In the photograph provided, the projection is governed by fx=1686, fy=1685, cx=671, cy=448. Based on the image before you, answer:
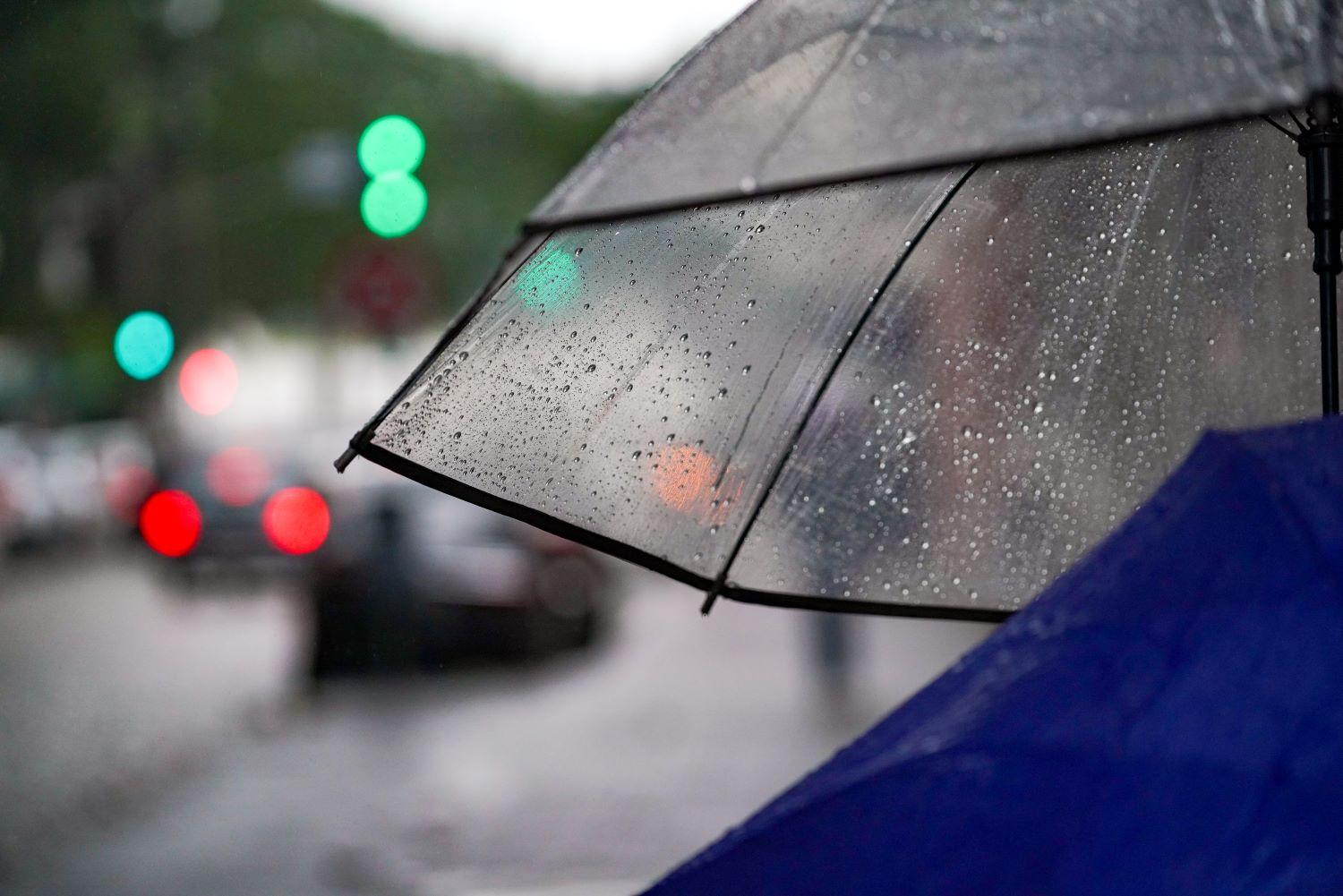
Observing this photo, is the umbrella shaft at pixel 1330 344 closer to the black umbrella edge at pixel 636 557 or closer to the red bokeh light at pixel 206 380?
the black umbrella edge at pixel 636 557

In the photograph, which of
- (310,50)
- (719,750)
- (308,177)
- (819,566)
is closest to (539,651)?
(719,750)

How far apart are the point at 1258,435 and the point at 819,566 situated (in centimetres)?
123

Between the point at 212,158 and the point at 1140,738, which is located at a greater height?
the point at 1140,738

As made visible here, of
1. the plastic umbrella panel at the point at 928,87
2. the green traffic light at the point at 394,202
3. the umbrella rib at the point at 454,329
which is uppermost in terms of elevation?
the plastic umbrella panel at the point at 928,87

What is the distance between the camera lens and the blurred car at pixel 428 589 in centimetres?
1137

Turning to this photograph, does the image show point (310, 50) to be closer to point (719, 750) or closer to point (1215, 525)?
point (719, 750)

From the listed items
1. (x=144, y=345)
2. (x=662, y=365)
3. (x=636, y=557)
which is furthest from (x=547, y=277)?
(x=144, y=345)

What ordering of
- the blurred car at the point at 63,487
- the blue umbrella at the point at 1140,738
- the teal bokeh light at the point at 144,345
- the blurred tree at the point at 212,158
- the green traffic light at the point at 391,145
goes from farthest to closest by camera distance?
the blurred tree at the point at 212,158 < the blurred car at the point at 63,487 < the teal bokeh light at the point at 144,345 < the green traffic light at the point at 391,145 < the blue umbrella at the point at 1140,738

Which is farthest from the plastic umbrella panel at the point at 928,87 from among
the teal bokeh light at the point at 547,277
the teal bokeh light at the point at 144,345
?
the teal bokeh light at the point at 144,345

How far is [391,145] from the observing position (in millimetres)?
10703

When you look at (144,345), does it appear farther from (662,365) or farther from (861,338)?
(662,365)

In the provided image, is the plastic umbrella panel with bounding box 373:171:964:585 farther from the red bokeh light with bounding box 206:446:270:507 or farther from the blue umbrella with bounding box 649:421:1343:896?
the red bokeh light with bounding box 206:446:270:507

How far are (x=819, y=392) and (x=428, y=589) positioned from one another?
29.2ft

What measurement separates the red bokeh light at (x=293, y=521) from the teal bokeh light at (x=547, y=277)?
14.9m
